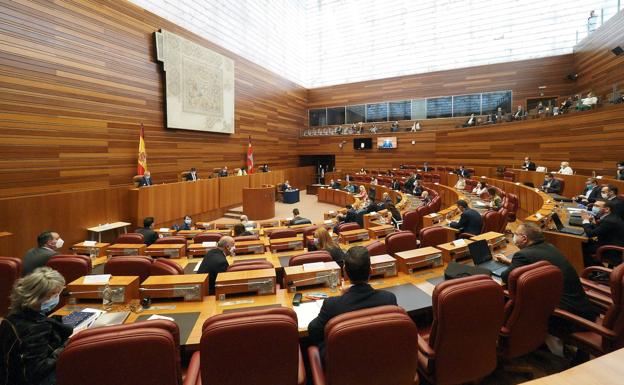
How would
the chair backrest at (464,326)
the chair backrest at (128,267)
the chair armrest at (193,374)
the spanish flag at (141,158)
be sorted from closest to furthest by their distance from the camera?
1. the chair armrest at (193,374)
2. the chair backrest at (464,326)
3. the chair backrest at (128,267)
4. the spanish flag at (141,158)

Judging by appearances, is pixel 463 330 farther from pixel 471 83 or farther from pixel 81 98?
pixel 471 83

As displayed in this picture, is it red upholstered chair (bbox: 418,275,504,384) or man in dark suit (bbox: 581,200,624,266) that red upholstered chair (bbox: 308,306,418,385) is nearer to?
red upholstered chair (bbox: 418,275,504,384)

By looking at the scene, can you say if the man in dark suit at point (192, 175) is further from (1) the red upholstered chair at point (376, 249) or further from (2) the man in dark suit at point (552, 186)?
(2) the man in dark suit at point (552, 186)

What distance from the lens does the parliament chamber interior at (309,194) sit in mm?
1658

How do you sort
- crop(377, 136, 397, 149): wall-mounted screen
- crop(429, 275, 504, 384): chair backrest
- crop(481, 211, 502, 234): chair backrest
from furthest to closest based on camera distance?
crop(377, 136, 397, 149): wall-mounted screen → crop(481, 211, 502, 234): chair backrest → crop(429, 275, 504, 384): chair backrest

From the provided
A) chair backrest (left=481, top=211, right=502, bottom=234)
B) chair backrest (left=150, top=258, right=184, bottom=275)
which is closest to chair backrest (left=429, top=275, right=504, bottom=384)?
chair backrest (left=150, top=258, right=184, bottom=275)

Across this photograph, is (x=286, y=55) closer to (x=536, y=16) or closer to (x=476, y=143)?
(x=476, y=143)

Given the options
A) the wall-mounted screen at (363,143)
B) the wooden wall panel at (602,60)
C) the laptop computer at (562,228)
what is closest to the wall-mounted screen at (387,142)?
the wall-mounted screen at (363,143)

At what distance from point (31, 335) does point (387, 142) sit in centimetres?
1662

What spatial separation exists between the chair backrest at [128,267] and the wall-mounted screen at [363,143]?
15.5 meters

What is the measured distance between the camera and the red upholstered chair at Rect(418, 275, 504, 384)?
5.67 feet

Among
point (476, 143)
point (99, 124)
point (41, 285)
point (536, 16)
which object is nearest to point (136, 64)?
point (99, 124)

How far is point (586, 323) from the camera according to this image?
2.06m

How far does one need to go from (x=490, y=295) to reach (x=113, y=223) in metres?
8.55
